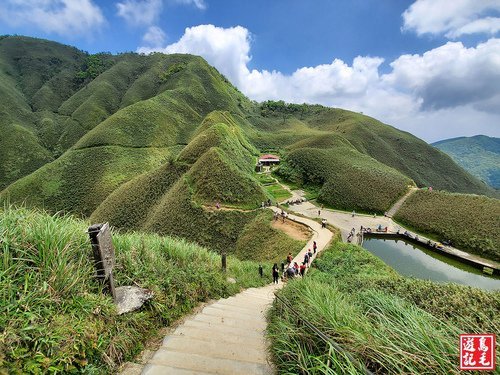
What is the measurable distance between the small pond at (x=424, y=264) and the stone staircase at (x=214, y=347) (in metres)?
22.9

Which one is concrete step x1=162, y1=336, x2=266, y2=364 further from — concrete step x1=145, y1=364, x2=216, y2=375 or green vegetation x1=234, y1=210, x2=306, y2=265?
green vegetation x1=234, y1=210, x2=306, y2=265

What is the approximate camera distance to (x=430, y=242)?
1156 inches

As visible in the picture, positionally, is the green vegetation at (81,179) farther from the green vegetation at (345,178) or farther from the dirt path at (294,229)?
the dirt path at (294,229)

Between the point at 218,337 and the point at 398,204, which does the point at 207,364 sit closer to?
the point at 218,337

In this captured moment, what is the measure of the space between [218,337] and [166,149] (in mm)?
67072

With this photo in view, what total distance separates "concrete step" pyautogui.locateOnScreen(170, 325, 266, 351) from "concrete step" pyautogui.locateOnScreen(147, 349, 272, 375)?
0.65m

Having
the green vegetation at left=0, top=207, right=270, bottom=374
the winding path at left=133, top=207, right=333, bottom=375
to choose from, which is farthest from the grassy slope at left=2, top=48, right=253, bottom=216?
the winding path at left=133, top=207, right=333, bottom=375

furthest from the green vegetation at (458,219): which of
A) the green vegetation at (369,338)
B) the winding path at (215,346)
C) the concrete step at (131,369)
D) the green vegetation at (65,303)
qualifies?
the concrete step at (131,369)

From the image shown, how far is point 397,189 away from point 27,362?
48979 millimetres

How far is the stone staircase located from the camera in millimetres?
3625

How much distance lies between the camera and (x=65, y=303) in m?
3.73

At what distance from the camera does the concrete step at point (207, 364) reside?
3596 millimetres

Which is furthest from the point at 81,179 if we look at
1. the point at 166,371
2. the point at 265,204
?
the point at 166,371

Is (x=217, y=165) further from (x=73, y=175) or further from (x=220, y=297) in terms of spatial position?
(x=73, y=175)
